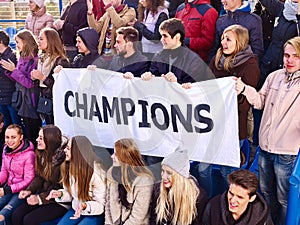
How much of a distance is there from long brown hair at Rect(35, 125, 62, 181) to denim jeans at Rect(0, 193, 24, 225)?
33 centimetres

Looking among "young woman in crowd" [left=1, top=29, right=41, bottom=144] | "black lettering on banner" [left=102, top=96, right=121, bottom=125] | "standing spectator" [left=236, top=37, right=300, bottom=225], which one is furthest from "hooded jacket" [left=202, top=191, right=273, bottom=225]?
"young woman in crowd" [left=1, top=29, right=41, bottom=144]

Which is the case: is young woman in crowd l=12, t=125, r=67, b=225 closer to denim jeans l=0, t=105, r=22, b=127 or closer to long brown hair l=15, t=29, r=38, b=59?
long brown hair l=15, t=29, r=38, b=59

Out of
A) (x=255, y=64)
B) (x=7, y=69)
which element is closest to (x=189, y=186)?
(x=255, y=64)

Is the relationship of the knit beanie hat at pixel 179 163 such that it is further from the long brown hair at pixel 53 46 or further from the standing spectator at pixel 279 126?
the long brown hair at pixel 53 46

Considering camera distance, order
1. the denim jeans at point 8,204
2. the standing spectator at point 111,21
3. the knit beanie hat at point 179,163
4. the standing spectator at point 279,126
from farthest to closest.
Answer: the standing spectator at point 111,21 < the denim jeans at point 8,204 < the knit beanie hat at point 179,163 < the standing spectator at point 279,126

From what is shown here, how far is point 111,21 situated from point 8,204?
2.31 meters

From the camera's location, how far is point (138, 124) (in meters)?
4.42

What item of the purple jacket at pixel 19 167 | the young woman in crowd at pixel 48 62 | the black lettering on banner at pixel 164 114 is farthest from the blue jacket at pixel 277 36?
the purple jacket at pixel 19 167

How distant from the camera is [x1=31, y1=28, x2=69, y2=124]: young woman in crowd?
16.6 feet

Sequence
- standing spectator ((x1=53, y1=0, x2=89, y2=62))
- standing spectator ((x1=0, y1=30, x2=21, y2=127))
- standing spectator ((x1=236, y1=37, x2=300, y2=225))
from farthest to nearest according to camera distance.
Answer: standing spectator ((x1=53, y1=0, x2=89, y2=62)) → standing spectator ((x1=0, y1=30, x2=21, y2=127)) → standing spectator ((x1=236, y1=37, x2=300, y2=225))

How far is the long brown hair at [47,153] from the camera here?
15.0 feet

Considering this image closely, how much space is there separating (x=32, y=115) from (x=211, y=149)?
7.24 feet

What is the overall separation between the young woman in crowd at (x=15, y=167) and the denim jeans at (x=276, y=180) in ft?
7.25

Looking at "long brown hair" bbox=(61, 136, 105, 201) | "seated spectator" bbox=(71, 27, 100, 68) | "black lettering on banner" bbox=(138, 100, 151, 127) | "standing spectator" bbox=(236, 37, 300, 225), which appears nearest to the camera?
"standing spectator" bbox=(236, 37, 300, 225)
